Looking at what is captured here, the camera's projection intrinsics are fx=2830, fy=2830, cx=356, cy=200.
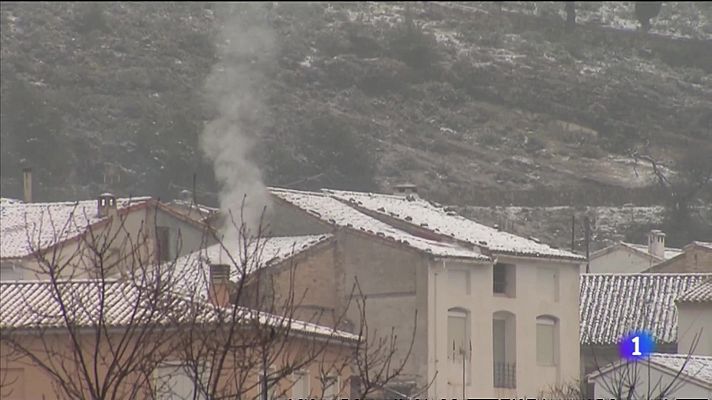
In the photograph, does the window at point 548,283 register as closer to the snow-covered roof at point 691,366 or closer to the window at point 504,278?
the window at point 504,278

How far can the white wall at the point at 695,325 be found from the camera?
39.2m

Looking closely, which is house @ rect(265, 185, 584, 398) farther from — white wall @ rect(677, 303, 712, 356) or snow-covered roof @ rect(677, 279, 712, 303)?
snow-covered roof @ rect(677, 279, 712, 303)

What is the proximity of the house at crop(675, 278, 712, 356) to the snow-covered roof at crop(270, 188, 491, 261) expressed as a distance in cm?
292

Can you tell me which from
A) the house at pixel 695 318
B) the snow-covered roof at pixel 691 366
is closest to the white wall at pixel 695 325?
the house at pixel 695 318

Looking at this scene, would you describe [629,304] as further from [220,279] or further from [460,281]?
[220,279]

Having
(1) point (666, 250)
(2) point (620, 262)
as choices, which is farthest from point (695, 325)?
(2) point (620, 262)

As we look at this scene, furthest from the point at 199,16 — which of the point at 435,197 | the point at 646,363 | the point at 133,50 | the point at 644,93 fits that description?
the point at 646,363

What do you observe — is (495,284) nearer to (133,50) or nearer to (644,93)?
(644,93)

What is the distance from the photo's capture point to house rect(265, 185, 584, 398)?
3891 cm

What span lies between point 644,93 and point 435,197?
11.8m

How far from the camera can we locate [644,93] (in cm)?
7581

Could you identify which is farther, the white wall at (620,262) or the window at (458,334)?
the white wall at (620,262)

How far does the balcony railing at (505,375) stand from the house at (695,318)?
2.38 metres

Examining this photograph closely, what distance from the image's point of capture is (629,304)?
4341cm
